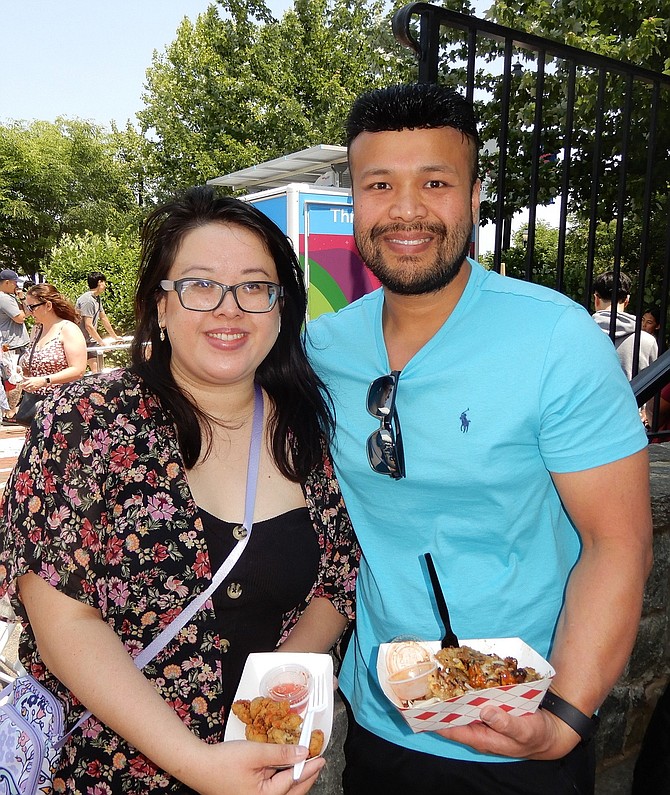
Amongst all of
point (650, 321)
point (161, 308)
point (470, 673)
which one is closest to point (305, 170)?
point (650, 321)

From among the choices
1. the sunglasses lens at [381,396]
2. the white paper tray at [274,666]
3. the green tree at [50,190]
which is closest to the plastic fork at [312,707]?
the white paper tray at [274,666]

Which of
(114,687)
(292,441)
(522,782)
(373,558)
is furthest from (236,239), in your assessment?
(522,782)

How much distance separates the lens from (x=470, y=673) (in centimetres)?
139

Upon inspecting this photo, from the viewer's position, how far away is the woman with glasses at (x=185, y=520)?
5.13 ft

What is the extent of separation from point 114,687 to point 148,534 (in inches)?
13.5

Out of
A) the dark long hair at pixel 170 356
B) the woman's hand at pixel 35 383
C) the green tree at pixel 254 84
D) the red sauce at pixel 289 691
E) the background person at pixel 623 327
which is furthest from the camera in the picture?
the green tree at pixel 254 84

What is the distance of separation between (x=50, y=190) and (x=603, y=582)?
4395 cm

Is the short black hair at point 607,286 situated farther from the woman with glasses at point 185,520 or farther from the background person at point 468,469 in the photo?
the woman with glasses at point 185,520

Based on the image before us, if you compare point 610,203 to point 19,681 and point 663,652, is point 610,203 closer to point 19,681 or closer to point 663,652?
point 663,652

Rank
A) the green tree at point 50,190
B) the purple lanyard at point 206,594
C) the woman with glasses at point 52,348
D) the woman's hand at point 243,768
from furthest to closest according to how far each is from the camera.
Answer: the green tree at point 50,190 → the woman with glasses at point 52,348 → the purple lanyard at point 206,594 → the woman's hand at point 243,768

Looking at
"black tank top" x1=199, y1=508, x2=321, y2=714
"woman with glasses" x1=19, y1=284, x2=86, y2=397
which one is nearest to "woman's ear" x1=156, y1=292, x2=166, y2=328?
"black tank top" x1=199, y1=508, x2=321, y2=714

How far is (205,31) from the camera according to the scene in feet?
83.3

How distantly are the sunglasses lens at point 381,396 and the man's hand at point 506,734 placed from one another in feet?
2.41

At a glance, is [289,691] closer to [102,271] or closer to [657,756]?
[657,756]
